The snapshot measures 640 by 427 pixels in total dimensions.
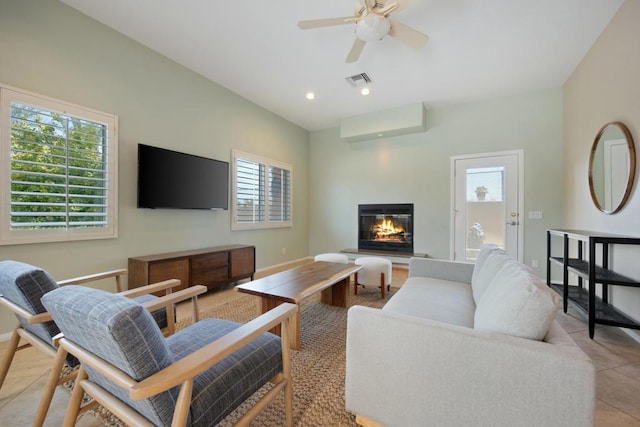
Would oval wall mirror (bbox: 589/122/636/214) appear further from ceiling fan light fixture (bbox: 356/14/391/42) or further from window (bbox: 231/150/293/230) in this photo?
window (bbox: 231/150/293/230)

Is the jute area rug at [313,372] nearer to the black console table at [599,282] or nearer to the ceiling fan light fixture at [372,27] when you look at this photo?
the black console table at [599,282]

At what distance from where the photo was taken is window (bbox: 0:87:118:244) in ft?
6.91

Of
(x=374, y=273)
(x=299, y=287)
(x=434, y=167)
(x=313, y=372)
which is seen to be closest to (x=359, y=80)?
(x=434, y=167)

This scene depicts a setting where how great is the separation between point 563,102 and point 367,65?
9.93ft

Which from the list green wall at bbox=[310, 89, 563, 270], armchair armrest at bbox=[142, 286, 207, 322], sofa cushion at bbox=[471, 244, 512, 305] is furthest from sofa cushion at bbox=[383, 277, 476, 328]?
green wall at bbox=[310, 89, 563, 270]

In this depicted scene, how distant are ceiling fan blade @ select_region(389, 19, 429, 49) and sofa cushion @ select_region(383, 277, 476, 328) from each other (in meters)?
2.16

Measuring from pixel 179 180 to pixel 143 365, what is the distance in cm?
290

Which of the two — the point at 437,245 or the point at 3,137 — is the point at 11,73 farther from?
the point at 437,245

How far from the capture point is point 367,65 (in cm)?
329

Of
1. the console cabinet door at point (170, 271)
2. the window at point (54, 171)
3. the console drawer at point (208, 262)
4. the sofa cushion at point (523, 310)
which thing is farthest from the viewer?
the console drawer at point (208, 262)

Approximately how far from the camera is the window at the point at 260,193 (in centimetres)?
422

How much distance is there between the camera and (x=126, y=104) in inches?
112

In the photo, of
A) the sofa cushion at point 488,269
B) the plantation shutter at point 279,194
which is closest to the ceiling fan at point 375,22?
the sofa cushion at point 488,269

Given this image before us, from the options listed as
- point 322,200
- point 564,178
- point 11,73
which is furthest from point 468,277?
point 11,73
